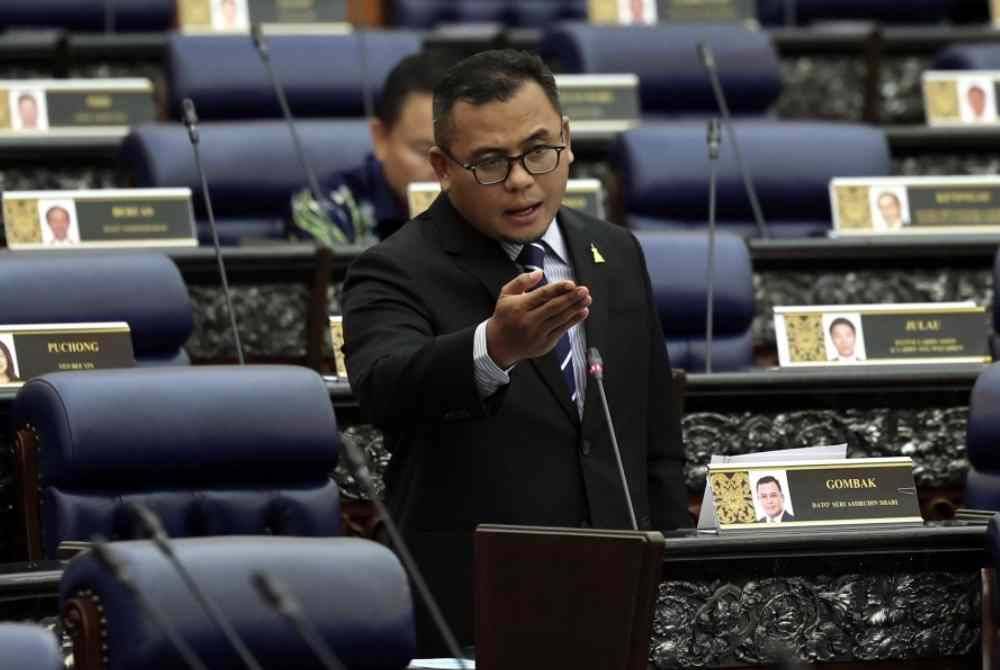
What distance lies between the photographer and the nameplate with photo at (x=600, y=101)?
240 inches

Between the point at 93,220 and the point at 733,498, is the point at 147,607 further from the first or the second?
the point at 93,220

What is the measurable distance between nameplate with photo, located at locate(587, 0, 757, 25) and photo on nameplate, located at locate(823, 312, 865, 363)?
267cm

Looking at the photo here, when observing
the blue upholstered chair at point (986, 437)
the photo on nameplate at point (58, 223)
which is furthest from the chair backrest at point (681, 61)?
the blue upholstered chair at point (986, 437)

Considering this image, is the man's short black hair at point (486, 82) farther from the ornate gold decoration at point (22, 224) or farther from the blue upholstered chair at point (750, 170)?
the blue upholstered chair at point (750, 170)

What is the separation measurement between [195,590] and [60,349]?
1.83m

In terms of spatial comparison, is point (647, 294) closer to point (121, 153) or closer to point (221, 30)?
point (121, 153)

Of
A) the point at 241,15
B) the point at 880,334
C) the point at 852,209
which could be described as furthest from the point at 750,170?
the point at 241,15

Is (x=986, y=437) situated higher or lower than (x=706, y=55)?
lower

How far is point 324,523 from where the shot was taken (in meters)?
3.47

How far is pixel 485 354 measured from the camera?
2.85 meters

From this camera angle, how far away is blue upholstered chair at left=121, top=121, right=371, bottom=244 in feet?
18.2

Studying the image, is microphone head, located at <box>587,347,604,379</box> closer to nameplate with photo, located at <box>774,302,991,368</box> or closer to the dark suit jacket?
the dark suit jacket

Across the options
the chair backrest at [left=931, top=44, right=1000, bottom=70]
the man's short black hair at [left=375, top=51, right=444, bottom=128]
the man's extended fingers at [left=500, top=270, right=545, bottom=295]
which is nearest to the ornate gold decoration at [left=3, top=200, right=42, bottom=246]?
the man's short black hair at [left=375, top=51, right=444, bottom=128]

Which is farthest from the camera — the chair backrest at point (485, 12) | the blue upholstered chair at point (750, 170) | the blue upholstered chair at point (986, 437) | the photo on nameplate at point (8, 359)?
the chair backrest at point (485, 12)
